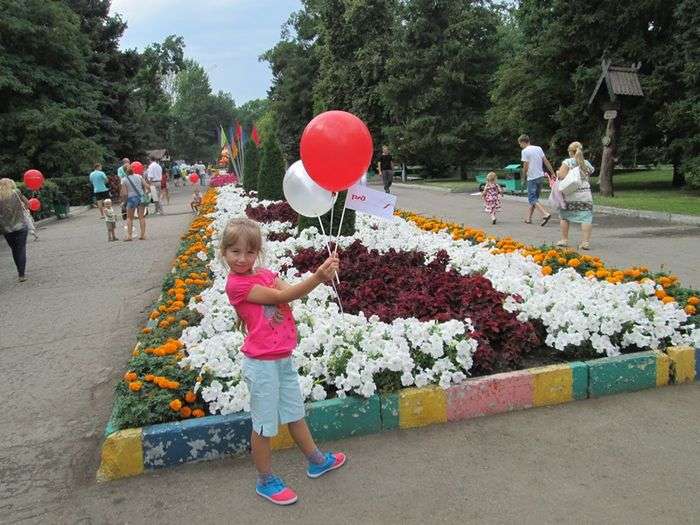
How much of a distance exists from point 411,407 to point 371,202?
63.8 inches

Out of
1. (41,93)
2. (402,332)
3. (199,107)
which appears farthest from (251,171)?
(199,107)

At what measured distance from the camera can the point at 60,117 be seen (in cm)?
2594

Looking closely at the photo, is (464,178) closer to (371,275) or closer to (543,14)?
(543,14)

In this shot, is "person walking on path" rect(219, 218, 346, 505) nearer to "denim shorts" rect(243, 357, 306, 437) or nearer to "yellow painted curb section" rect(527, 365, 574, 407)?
"denim shorts" rect(243, 357, 306, 437)

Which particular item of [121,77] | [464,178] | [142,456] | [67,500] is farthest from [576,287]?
[121,77]

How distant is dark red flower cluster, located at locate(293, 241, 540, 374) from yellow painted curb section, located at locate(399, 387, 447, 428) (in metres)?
0.44

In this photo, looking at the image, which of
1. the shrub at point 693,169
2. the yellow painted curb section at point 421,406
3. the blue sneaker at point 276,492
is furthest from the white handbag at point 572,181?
the shrub at point 693,169

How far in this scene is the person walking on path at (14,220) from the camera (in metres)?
9.12

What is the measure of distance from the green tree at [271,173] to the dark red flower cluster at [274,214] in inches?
86.8

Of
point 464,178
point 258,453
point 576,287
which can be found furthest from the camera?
point 464,178

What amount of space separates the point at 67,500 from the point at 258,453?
1.02m

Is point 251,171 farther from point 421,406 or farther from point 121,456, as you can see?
point 121,456

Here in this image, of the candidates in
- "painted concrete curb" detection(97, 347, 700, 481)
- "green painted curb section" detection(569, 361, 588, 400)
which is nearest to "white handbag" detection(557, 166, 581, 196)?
"painted concrete curb" detection(97, 347, 700, 481)

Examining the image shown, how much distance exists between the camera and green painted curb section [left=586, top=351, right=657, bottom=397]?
390 cm
